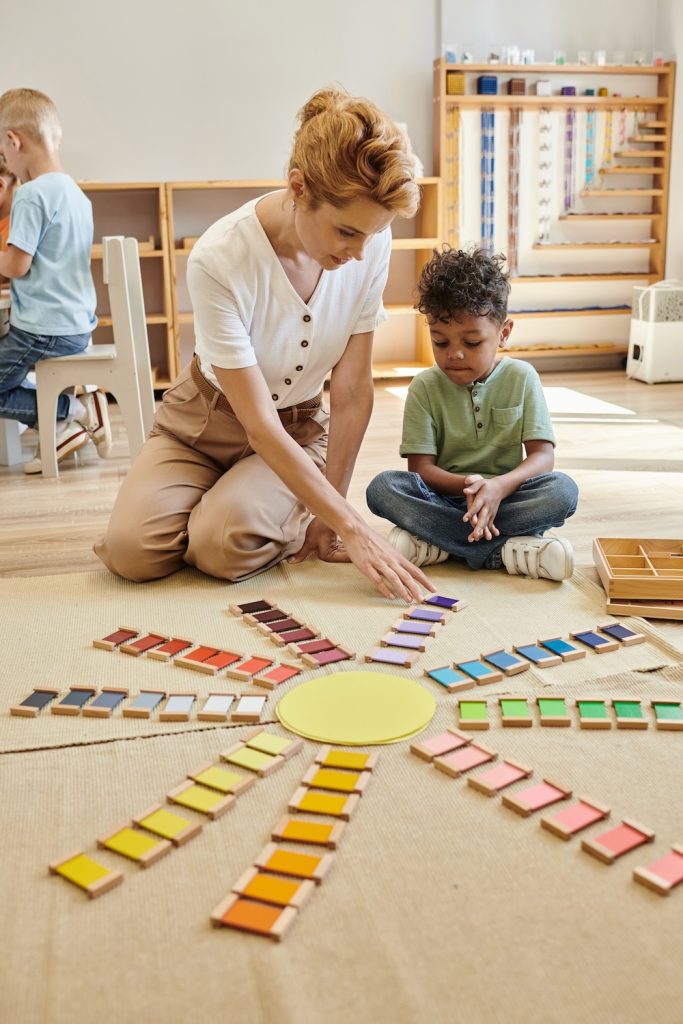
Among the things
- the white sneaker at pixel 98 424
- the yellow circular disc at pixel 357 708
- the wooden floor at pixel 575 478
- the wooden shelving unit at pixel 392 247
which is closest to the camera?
the yellow circular disc at pixel 357 708

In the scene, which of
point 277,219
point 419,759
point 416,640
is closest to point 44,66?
point 277,219

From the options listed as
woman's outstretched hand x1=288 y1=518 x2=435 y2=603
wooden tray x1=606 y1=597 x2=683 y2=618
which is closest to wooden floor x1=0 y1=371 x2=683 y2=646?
wooden tray x1=606 y1=597 x2=683 y2=618

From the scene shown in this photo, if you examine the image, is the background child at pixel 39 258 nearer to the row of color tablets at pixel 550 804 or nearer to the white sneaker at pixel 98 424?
the white sneaker at pixel 98 424

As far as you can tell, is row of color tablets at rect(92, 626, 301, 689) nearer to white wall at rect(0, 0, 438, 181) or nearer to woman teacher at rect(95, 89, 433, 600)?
woman teacher at rect(95, 89, 433, 600)

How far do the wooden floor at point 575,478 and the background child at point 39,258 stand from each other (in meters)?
0.32

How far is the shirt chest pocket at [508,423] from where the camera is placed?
88.1 inches

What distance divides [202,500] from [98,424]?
1.52 m

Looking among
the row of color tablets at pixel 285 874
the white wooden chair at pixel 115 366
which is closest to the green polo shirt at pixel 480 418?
the row of color tablets at pixel 285 874

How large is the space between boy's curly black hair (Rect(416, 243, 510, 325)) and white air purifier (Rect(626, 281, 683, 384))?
2.98 metres

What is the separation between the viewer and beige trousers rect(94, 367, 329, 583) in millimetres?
2094

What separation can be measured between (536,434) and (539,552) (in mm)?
306

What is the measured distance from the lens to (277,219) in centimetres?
200

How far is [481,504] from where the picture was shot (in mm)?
2053

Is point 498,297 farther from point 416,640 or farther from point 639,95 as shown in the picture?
point 639,95
